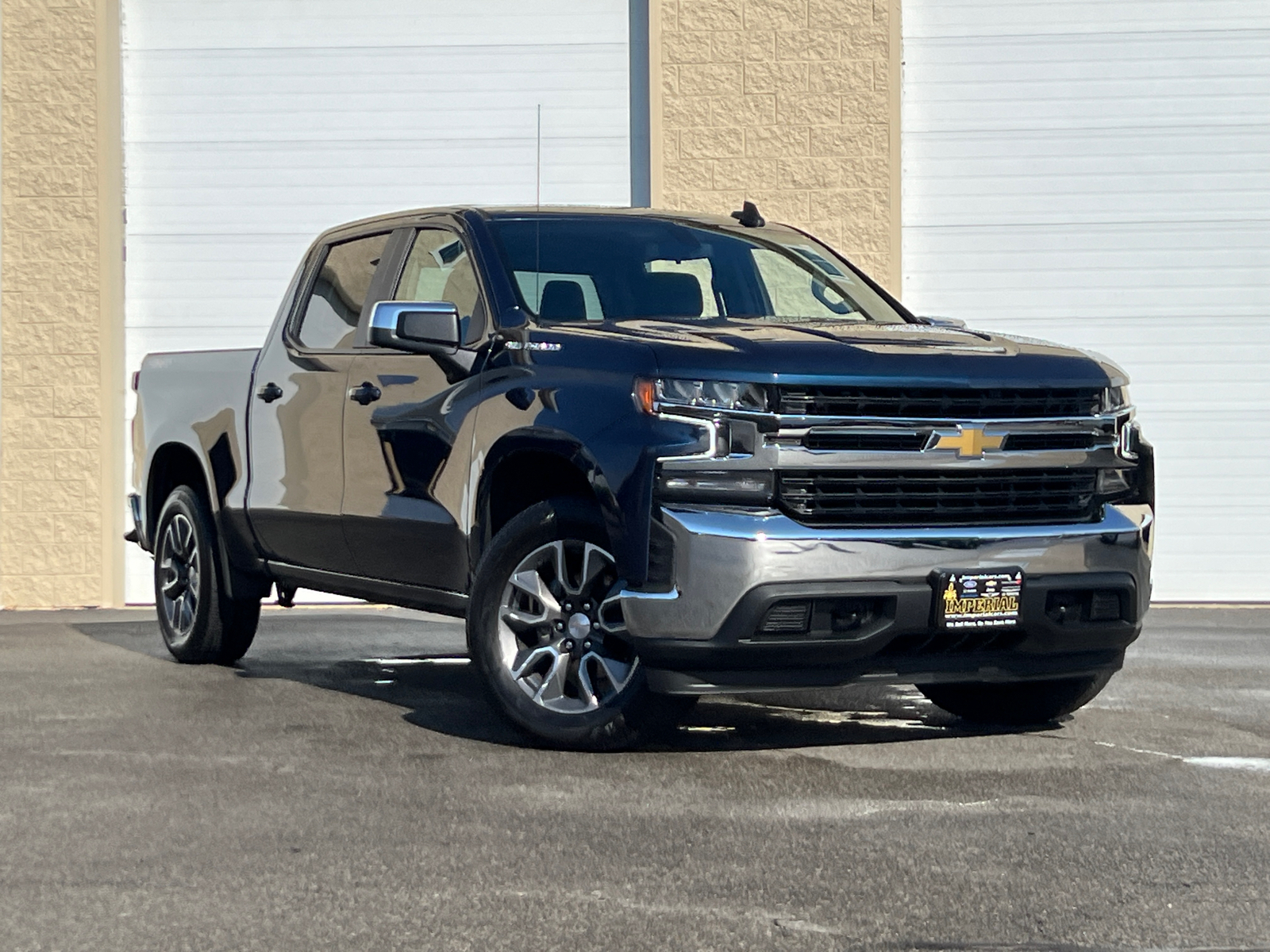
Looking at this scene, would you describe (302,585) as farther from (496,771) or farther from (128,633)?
(128,633)

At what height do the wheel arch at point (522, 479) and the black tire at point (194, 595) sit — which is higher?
the wheel arch at point (522, 479)

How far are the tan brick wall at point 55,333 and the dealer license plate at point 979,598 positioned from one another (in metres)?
10.4

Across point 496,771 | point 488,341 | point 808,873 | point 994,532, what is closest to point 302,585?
point 488,341

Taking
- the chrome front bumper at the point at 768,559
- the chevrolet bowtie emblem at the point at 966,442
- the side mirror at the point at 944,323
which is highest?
the side mirror at the point at 944,323

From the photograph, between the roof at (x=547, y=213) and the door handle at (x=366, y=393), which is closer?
the door handle at (x=366, y=393)

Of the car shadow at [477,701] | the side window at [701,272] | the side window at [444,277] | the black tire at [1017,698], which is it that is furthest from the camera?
the side window at [701,272]

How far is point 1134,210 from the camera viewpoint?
50.6ft

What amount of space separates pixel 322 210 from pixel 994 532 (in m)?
10.1

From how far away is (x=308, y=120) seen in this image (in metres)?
15.8

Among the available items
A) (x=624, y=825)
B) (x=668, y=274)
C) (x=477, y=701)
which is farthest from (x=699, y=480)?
(x=477, y=701)

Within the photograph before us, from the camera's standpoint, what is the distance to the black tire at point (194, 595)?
30.6 feet

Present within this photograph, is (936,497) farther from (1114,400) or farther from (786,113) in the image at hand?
(786,113)

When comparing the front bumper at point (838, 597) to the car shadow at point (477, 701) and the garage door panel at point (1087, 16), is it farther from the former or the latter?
the garage door panel at point (1087, 16)

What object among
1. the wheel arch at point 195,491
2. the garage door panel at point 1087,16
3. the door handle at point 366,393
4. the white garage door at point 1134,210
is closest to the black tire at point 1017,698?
the door handle at point 366,393
